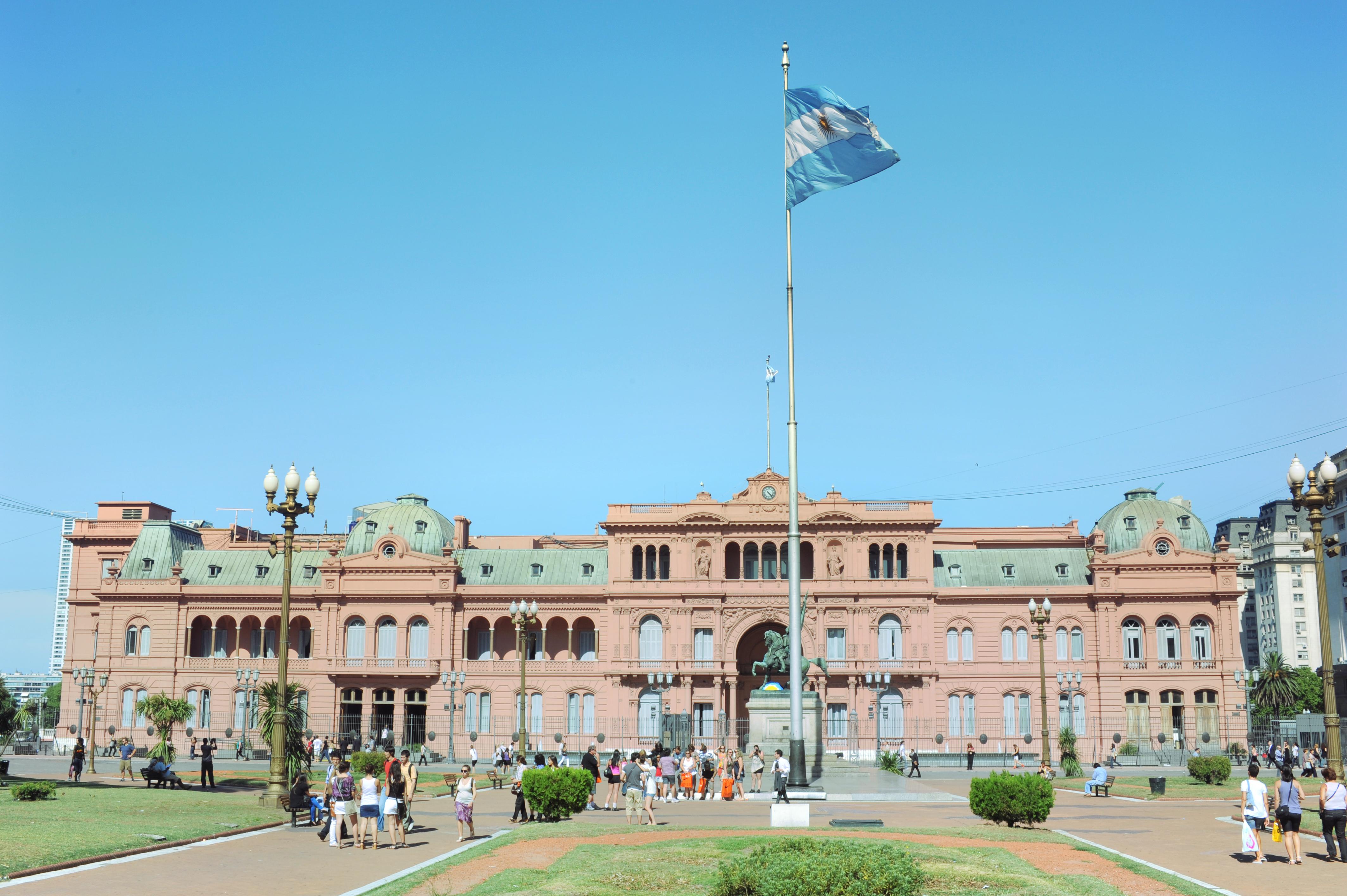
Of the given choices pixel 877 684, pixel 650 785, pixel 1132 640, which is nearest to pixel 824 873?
pixel 650 785

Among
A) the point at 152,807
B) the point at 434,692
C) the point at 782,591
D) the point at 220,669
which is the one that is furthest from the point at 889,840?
the point at 220,669

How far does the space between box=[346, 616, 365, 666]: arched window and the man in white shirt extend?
144ft

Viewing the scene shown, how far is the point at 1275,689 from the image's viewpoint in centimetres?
9331

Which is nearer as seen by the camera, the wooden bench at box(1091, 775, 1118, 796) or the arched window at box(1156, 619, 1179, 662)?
the wooden bench at box(1091, 775, 1118, 796)

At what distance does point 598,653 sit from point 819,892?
6566cm

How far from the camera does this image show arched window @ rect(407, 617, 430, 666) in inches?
3162

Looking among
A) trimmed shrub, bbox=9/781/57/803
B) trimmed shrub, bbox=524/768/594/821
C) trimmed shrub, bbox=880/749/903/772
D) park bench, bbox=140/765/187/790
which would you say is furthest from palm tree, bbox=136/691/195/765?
trimmed shrub, bbox=524/768/594/821

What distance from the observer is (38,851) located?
2220cm

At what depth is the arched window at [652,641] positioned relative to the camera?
78062mm

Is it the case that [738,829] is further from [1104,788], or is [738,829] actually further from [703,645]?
[703,645]

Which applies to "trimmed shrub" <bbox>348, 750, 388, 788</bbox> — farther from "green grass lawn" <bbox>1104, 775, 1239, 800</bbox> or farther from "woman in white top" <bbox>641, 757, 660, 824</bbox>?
"green grass lawn" <bbox>1104, 775, 1239, 800</bbox>

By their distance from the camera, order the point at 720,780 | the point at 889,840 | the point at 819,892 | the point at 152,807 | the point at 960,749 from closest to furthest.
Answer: the point at 819,892
the point at 889,840
the point at 152,807
the point at 720,780
the point at 960,749

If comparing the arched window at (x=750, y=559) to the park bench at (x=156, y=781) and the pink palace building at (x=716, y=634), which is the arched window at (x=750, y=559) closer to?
the pink palace building at (x=716, y=634)

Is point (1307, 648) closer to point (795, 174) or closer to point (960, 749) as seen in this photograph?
point (960, 749)
